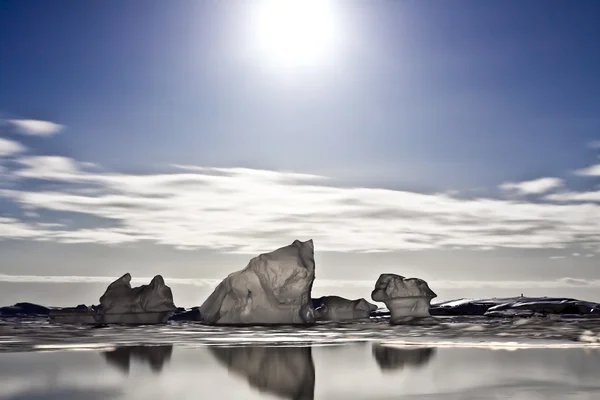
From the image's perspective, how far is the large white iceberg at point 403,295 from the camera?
35.7 m

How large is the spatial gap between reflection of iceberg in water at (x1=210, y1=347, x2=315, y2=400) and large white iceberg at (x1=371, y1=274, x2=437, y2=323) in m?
19.5

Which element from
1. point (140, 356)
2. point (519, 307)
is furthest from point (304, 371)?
point (519, 307)

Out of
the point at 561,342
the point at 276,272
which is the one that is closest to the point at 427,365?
the point at 561,342

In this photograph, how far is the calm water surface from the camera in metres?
8.66

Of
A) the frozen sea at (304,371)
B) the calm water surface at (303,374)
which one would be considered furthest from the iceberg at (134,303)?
the calm water surface at (303,374)

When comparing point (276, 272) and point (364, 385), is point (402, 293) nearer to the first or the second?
point (276, 272)

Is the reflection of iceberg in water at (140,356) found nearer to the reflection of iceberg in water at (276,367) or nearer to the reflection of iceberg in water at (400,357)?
the reflection of iceberg in water at (276,367)

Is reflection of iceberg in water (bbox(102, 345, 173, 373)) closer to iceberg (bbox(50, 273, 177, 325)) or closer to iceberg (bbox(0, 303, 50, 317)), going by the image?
iceberg (bbox(50, 273, 177, 325))

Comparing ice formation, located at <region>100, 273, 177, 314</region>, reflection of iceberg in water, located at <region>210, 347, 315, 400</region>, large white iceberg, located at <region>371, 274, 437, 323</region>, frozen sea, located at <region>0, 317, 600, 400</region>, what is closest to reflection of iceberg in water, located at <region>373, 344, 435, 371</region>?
frozen sea, located at <region>0, 317, 600, 400</region>

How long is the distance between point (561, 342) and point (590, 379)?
9.39m

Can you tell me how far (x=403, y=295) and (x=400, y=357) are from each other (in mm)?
21997

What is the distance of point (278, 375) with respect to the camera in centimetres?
→ 1070

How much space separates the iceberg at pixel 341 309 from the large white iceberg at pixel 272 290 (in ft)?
29.8

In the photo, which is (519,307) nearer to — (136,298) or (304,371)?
Result: (136,298)
